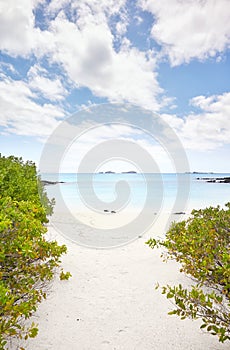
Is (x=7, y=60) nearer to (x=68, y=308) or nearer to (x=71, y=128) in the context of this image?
(x=71, y=128)

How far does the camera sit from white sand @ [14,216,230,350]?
344 cm

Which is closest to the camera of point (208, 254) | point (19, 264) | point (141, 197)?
point (19, 264)

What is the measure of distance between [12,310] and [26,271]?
1.11 metres

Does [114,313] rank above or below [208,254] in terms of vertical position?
below

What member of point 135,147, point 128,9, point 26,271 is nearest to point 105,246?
point 26,271

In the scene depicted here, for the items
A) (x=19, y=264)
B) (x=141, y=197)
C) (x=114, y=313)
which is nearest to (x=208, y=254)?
(x=114, y=313)

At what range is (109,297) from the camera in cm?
483

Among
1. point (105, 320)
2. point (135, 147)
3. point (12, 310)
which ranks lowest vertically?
point (105, 320)

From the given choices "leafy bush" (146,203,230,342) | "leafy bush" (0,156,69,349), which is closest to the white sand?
"leafy bush" (146,203,230,342)

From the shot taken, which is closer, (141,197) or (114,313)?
(114,313)

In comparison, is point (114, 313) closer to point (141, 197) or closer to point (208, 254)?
point (208, 254)

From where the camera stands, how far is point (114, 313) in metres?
4.23

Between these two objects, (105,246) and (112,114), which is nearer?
(105,246)

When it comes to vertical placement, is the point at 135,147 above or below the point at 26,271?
above
